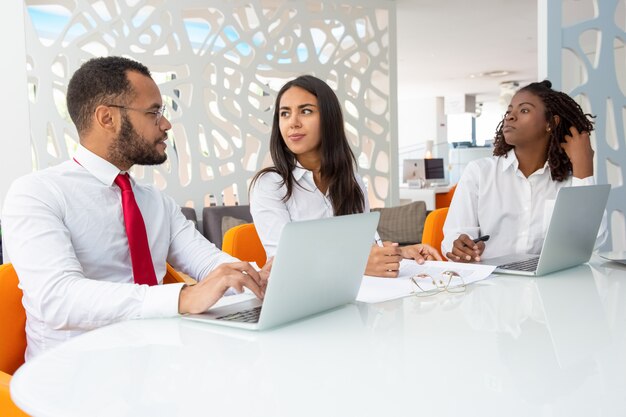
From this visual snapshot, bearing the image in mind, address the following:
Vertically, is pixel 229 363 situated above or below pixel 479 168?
below

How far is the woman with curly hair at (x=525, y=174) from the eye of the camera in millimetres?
2547

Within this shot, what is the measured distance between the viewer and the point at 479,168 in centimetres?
266

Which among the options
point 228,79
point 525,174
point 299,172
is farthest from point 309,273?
point 228,79

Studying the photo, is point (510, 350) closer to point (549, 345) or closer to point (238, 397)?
point (549, 345)

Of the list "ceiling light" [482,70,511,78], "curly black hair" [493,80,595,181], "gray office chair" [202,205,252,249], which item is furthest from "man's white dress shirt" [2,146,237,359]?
"ceiling light" [482,70,511,78]

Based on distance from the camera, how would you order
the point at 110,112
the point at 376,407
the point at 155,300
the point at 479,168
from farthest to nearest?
the point at 479,168, the point at 110,112, the point at 155,300, the point at 376,407

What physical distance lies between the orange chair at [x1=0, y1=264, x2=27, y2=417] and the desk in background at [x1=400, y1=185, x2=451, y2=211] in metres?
7.97

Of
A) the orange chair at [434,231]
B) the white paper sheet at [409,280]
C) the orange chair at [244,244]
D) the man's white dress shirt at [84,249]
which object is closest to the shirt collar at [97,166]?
the man's white dress shirt at [84,249]

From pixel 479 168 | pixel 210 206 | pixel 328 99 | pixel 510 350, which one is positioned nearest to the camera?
pixel 510 350

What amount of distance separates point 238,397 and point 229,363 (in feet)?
0.51

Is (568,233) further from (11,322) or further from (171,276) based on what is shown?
(11,322)

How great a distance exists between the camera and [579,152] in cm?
255

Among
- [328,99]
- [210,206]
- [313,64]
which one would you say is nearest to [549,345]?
[328,99]

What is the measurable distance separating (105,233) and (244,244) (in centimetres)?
63
